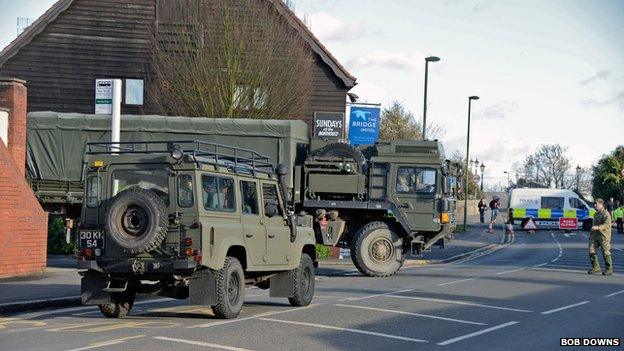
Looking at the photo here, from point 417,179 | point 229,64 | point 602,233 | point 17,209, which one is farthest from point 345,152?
point 229,64

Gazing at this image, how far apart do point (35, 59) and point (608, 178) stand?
253 ft

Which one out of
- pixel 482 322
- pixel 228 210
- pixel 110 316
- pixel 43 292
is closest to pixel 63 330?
pixel 110 316

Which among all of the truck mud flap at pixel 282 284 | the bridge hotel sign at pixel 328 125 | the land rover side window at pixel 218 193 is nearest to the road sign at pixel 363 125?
the bridge hotel sign at pixel 328 125

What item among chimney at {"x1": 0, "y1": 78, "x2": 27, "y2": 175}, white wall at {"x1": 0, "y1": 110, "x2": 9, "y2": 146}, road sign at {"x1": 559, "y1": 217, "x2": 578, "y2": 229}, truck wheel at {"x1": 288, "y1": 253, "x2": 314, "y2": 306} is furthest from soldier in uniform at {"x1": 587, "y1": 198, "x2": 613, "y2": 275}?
road sign at {"x1": 559, "y1": 217, "x2": 578, "y2": 229}

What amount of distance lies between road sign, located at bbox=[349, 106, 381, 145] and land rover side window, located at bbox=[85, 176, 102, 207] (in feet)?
56.1

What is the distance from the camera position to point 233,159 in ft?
47.9

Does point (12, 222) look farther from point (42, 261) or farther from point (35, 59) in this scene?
point (35, 59)

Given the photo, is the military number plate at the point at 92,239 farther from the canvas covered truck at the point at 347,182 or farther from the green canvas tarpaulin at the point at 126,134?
the green canvas tarpaulin at the point at 126,134

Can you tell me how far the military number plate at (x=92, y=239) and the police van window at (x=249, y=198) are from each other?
2191 mm

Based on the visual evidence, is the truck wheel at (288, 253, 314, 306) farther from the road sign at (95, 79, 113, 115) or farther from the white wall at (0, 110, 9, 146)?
the white wall at (0, 110, 9, 146)

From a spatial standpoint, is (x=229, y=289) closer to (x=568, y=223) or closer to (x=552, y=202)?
(x=568, y=223)

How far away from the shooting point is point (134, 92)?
36812 millimetres

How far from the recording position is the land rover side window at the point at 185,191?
13.0 metres

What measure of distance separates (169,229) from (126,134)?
12.7 m
